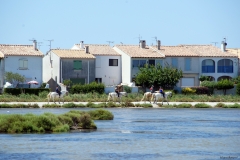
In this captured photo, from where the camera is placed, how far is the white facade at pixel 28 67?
88.5m

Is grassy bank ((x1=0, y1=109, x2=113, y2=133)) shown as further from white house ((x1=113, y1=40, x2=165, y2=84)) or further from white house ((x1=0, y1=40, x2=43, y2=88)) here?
white house ((x1=113, y1=40, x2=165, y2=84))

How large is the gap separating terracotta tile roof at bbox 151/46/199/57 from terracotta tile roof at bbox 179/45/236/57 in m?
1.19

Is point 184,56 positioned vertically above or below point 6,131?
above

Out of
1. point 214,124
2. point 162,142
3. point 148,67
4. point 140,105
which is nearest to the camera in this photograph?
point 162,142

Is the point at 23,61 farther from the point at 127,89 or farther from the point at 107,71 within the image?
the point at 127,89

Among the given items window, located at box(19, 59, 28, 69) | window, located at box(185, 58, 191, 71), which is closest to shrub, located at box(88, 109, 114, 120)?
window, located at box(19, 59, 28, 69)

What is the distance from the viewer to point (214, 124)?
4575 cm

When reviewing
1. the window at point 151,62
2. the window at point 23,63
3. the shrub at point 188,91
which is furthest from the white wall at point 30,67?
the shrub at point 188,91

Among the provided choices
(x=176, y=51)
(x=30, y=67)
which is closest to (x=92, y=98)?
(x=30, y=67)

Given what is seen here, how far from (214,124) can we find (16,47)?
48.9 meters

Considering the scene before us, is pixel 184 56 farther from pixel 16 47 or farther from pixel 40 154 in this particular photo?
pixel 40 154

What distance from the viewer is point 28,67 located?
294ft

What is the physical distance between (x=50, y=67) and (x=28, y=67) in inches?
232

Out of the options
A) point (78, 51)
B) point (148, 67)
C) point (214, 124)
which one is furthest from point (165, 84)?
point (214, 124)
